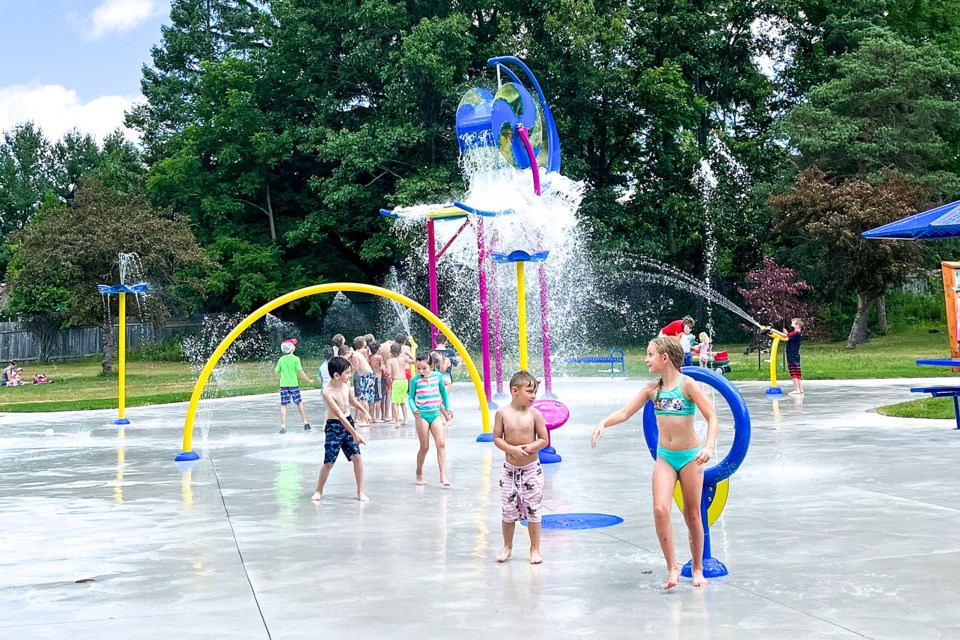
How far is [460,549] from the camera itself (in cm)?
786

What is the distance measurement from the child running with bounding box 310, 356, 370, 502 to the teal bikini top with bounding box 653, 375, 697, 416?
4.29 m

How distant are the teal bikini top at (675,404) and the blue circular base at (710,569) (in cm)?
108

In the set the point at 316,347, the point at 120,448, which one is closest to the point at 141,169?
the point at 316,347

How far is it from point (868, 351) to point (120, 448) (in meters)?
28.8

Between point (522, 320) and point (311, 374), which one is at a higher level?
point (522, 320)

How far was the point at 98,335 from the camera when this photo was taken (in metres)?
52.3

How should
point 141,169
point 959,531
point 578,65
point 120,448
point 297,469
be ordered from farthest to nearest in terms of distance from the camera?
1. point 141,169
2. point 578,65
3. point 120,448
4. point 297,469
5. point 959,531

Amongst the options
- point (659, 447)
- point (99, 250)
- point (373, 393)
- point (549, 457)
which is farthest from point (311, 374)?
point (659, 447)

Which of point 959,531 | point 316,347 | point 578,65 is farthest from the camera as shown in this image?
point 316,347

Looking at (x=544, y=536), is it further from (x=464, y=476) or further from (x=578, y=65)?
(x=578, y=65)

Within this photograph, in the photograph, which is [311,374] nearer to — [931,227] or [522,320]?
[522,320]

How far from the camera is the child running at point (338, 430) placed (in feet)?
33.4

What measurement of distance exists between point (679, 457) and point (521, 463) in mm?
1334

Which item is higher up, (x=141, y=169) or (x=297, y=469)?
(x=141, y=169)
